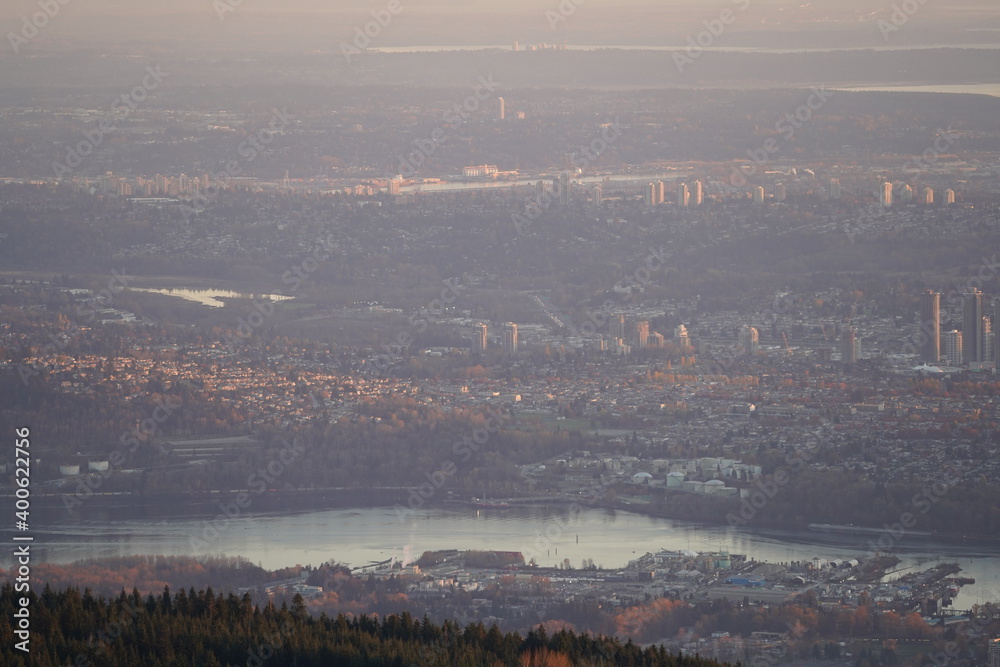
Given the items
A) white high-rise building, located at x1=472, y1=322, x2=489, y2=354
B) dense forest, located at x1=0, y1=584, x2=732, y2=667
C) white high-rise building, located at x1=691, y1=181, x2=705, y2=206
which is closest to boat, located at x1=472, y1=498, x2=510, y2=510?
white high-rise building, located at x1=472, y1=322, x2=489, y2=354

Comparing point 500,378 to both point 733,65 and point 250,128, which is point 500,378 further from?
point 733,65

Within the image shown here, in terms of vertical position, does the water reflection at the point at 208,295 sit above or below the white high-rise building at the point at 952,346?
above

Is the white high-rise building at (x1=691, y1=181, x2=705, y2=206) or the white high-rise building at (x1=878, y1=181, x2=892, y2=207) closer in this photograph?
the white high-rise building at (x1=878, y1=181, x2=892, y2=207)

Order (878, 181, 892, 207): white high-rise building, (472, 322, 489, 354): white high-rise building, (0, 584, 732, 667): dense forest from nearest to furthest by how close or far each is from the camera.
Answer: (0, 584, 732, 667): dense forest → (472, 322, 489, 354): white high-rise building → (878, 181, 892, 207): white high-rise building

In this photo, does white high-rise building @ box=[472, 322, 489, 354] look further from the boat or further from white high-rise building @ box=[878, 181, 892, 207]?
white high-rise building @ box=[878, 181, 892, 207]

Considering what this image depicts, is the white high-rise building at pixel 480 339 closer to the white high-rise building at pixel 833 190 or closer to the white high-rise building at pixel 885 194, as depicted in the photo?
the white high-rise building at pixel 885 194

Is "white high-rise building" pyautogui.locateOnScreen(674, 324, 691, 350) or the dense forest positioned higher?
"white high-rise building" pyautogui.locateOnScreen(674, 324, 691, 350)

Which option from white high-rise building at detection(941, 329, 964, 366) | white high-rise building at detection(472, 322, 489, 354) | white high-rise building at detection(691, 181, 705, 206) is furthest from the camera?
white high-rise building at detection(691, 181, 705, 206)

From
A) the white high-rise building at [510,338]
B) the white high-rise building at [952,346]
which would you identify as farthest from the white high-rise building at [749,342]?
the white high-rise building at [510,338]

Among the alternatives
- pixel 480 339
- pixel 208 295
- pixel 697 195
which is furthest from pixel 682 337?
pixel 697 195
